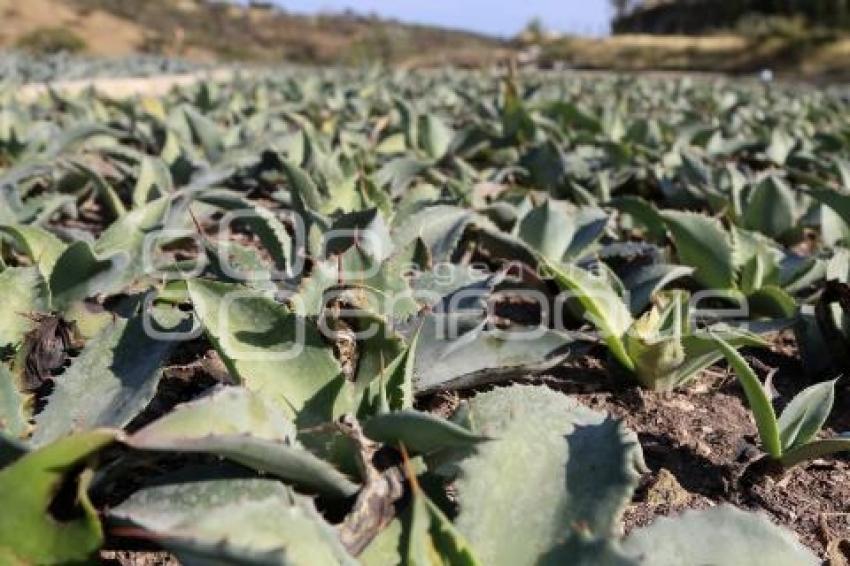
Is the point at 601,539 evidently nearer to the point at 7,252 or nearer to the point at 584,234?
the point at 584,234

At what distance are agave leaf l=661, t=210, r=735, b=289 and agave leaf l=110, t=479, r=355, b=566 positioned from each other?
38.0 inches

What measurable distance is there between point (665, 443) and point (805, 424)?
0.57 feet

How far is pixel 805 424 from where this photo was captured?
1.07 meters

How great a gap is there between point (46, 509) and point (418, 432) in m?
0.29

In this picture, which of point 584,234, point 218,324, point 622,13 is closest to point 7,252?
point 218,324

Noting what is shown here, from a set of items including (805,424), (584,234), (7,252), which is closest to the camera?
(805,424)

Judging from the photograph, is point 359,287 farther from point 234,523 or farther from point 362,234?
point 234,523

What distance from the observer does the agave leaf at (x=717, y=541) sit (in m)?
0.73

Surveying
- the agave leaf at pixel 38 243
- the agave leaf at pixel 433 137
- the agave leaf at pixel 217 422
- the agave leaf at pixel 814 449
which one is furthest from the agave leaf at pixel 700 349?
the agave leaf at pixel 433 137

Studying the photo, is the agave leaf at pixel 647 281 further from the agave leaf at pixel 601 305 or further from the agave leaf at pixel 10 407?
the agave leaf at pixel 10 407

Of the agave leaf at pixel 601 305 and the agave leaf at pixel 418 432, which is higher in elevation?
the agave leaf at pixel 418 432

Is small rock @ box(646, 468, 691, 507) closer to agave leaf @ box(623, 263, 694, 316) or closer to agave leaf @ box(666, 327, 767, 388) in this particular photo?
agave leaf @ box(666, 327, 767, 388)

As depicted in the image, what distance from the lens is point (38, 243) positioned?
4.20 ft

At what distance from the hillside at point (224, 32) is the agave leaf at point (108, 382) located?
28.2 meters
